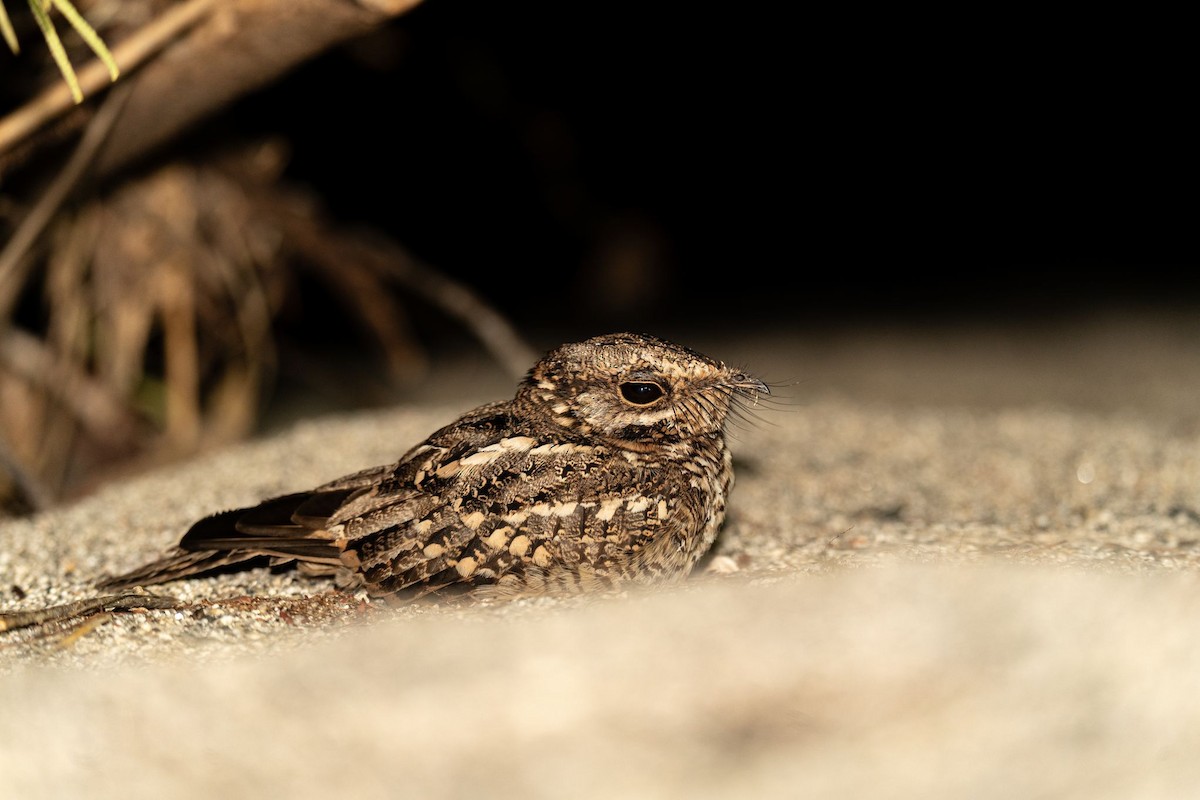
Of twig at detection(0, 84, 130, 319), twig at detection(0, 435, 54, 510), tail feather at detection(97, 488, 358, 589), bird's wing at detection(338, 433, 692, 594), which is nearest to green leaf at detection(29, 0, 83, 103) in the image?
twig at detection(0, 84, 130, 319)

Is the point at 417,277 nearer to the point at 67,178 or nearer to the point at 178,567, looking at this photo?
the point at 67,178

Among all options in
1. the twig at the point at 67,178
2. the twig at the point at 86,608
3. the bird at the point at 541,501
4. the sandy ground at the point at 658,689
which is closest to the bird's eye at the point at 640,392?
the bird at the point at 541,501

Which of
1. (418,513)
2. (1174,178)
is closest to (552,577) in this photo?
(418,513)

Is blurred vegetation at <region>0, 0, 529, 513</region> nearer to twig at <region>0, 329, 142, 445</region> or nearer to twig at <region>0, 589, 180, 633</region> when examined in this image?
twig at <region>0, 329, 142, 445</region>

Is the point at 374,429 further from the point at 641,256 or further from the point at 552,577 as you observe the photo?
the point at 641,256

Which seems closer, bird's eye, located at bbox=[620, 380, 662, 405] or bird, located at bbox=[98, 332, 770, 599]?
bird, located at bbox=[98, 332, 770, 599]

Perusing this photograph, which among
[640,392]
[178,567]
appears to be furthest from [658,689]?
[178,567]

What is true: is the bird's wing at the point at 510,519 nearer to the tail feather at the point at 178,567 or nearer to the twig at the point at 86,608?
the tail feather at the point at 178,567
